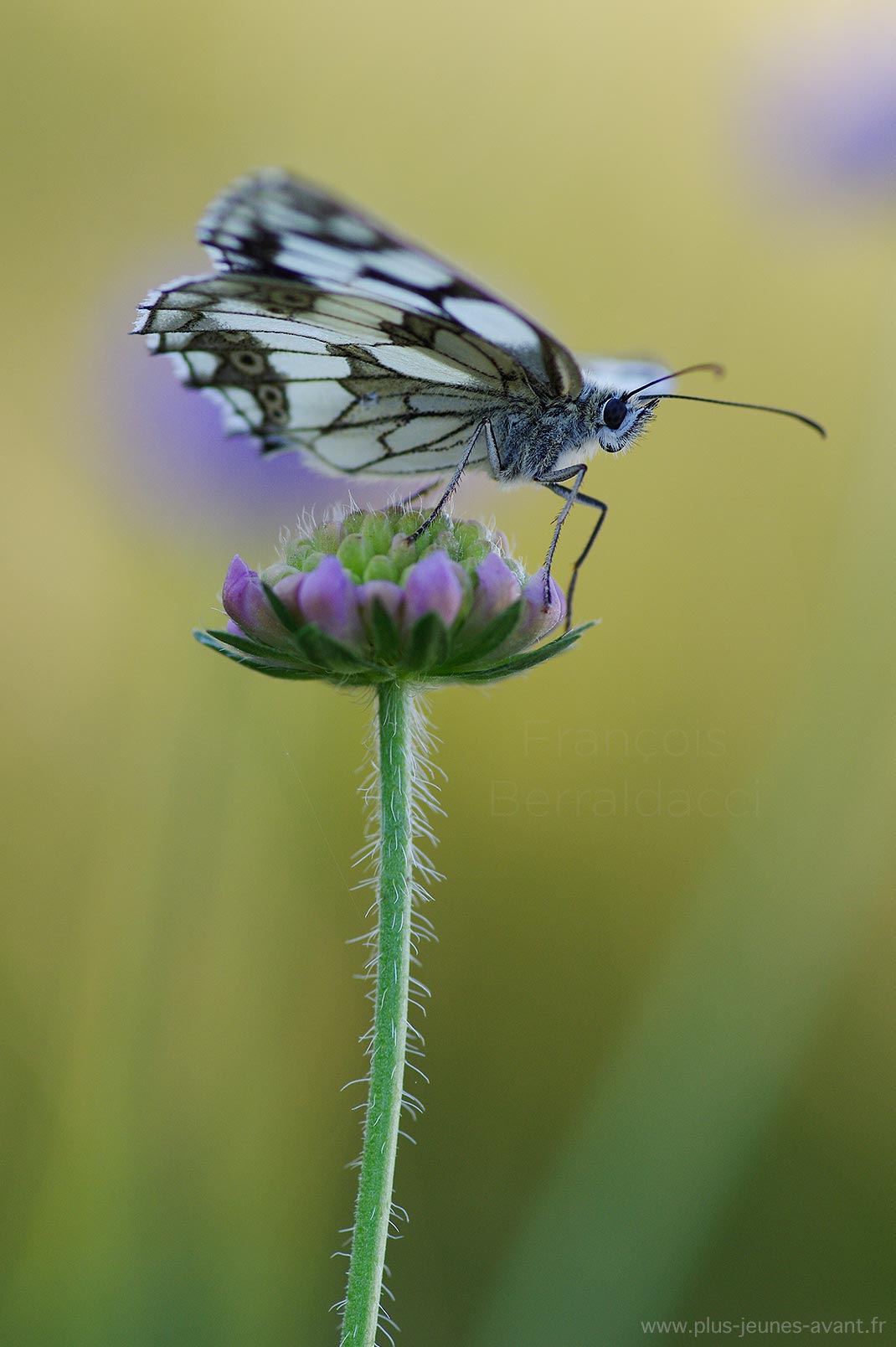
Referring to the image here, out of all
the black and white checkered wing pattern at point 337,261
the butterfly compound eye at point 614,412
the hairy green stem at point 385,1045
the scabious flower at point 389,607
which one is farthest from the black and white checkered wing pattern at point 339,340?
the hairy green stem at point 385,1045

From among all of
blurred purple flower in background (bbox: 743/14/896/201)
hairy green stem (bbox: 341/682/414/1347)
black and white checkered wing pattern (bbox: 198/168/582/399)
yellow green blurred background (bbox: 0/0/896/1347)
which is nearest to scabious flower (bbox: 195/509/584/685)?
hairy green stem (bbox: 341/682/414/1347)

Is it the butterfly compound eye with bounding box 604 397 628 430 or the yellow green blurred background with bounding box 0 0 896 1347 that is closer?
the butterfly compound eye with bounding box 604 397 628 430

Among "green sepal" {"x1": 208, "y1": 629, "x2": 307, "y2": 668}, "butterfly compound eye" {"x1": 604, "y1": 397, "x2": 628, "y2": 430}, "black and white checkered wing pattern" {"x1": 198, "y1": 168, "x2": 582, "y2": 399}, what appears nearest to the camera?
"green sepal" {"x1": 208, "y1": 629, "x2": 307, "y2": 668}

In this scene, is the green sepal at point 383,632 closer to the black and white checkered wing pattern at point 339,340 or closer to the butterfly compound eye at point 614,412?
the black and white checkered wing pattern at point 339,340

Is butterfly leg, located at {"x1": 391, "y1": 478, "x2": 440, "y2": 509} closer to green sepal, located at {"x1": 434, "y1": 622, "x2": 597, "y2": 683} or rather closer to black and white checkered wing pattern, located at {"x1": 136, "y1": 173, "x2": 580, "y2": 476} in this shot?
black and white checkered wing pattern, located at {"x1": 136, "y1": 173, "x2": 580, "y2": 476}

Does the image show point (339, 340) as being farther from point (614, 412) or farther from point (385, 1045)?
point (385, 1045)

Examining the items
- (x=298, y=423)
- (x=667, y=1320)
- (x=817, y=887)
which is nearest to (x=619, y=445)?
(x=298, y=423)

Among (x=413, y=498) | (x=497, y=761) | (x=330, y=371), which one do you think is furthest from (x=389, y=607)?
(x=497, y=761)
